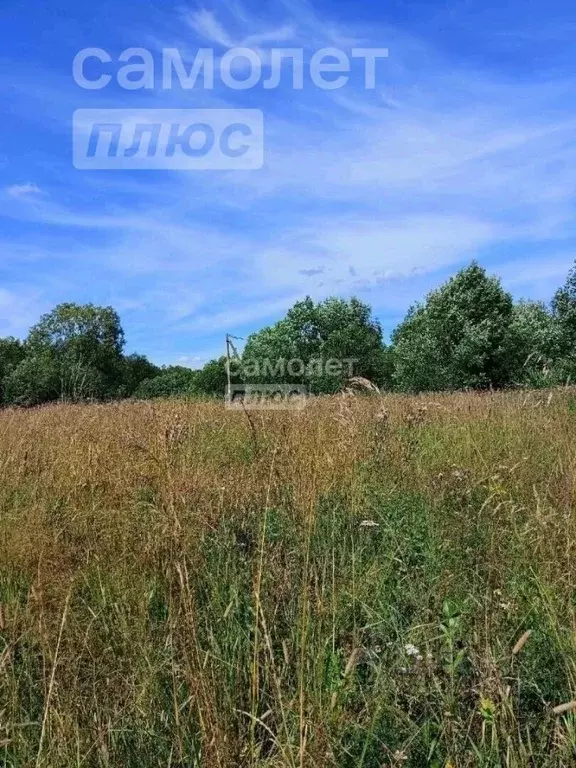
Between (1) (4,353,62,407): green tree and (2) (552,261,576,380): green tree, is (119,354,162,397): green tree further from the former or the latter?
(2) (552,261,576,380): green tree

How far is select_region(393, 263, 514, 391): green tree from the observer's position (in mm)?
33656

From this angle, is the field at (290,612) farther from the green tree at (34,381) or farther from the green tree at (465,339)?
the green tree at (34,381)

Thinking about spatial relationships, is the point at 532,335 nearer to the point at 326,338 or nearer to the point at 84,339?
the point at 326,338

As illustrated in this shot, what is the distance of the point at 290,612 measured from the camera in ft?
5.65

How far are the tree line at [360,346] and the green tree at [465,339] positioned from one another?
0.06 metres

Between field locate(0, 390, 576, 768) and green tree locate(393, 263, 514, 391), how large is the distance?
3161 cm

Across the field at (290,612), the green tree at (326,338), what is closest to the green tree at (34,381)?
the green tree at (326,338)

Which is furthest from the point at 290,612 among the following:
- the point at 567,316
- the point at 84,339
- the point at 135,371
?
the point at 135,371

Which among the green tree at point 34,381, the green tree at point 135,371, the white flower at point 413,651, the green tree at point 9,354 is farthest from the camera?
the green tree at point 135,371

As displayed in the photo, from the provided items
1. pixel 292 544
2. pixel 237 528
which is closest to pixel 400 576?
pixel 292 544

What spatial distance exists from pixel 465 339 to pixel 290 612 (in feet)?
112

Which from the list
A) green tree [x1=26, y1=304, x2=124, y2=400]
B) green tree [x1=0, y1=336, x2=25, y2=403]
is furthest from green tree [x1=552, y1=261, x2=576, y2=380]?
green tree [x1=0, y1=336, x2=25, y2=403]

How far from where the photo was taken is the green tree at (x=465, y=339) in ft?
110

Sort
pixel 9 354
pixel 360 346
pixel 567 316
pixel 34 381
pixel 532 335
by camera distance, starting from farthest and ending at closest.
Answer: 1. pixel 9 354
2. pixel 360 346
3. pixel 34 381
4. pixel 532 335
5. pixel 567 316
